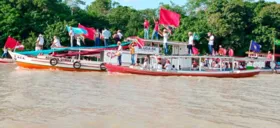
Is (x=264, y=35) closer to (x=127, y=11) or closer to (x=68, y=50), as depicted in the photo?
(x=127, y=11)

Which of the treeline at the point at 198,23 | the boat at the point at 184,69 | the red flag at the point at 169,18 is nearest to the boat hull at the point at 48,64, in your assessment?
the boat at the point at 184,69

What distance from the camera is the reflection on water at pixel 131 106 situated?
9977mm

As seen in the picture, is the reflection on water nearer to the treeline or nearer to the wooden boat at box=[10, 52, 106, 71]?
the wooden boat at box=[10, 52, 106, 71]

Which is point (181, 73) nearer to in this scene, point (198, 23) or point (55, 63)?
point (55, 63)

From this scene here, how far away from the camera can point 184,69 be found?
25.3 meters

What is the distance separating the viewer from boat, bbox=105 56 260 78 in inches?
937

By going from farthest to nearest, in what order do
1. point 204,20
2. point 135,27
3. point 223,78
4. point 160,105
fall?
1. point 135,27
2. point 204,20
3. point 223,78
4. point 160,105

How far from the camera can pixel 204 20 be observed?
43719 millimetres

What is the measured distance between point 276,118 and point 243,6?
1273 inches

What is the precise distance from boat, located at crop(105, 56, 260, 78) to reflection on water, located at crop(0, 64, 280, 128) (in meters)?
5.98

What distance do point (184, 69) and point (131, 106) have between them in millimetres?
13359

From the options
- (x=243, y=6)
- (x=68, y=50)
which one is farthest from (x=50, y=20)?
Result: (x=243, y=6)

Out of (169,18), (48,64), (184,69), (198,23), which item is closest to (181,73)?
(184,69)

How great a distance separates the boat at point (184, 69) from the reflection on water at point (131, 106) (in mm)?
5976
